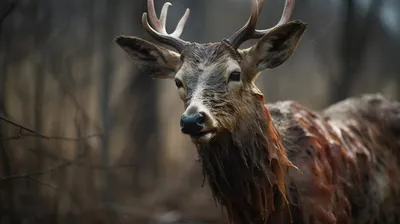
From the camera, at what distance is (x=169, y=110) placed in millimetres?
12430

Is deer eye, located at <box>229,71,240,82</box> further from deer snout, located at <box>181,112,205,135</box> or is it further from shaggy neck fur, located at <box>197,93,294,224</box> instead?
deer snout, located at <box>181,112,205,135</box>

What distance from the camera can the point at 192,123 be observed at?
141 inches

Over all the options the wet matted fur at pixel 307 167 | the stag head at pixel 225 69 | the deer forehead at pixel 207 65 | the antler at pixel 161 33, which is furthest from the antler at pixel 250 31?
Answer: the wet matted fur at pixel 307 167

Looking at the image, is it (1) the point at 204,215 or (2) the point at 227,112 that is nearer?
(2) the point at 227,112

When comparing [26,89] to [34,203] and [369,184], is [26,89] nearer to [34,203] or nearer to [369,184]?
[34,203]

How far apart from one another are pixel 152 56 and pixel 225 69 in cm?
94

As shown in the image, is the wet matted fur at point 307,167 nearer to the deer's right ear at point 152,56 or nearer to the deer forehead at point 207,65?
the deer forehead at point 207,65

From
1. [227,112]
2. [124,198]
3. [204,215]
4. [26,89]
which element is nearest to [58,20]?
[26,89]

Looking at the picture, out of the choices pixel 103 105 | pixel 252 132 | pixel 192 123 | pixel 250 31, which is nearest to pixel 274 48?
pixel 250 31

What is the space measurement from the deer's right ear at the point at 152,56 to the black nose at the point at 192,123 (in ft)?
3.45

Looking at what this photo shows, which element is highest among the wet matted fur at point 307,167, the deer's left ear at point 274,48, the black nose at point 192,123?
the deer's left ear at point 274,48

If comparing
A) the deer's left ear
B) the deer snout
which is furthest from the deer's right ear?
the deer snout

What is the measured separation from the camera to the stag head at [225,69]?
12.6 ft

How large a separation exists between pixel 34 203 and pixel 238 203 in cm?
247
